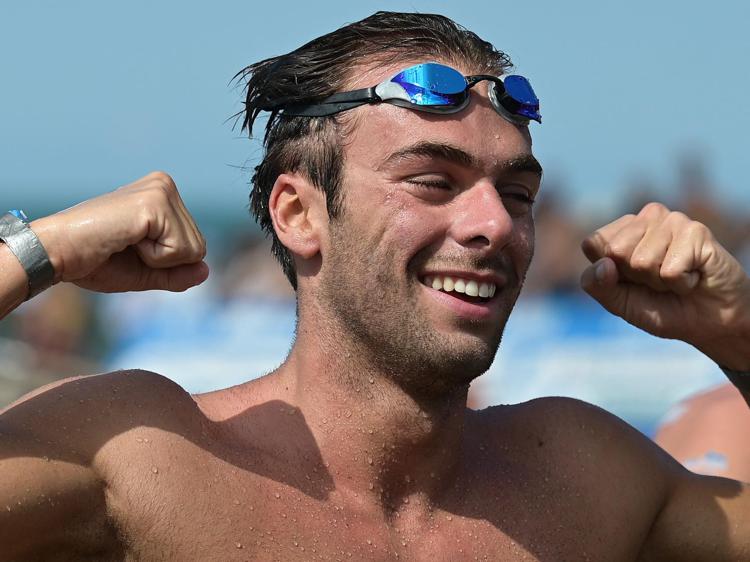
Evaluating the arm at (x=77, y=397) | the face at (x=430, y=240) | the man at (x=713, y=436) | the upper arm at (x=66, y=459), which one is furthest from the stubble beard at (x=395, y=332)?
the man at (x=713, y=436)

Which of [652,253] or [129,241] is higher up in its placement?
[129,241]

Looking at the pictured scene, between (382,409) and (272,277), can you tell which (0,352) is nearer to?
(272,277)

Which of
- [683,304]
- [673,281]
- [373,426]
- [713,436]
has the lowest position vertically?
[713,436]

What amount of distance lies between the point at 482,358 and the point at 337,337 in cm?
42

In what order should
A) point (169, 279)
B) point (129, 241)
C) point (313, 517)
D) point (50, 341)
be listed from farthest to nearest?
point (50, 341) → point (313, 517) → point (169, 279) → point (129, 241)

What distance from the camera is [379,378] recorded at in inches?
136

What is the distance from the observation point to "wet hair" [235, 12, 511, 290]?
3596 millimetres

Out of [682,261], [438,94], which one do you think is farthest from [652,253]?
[438,94]

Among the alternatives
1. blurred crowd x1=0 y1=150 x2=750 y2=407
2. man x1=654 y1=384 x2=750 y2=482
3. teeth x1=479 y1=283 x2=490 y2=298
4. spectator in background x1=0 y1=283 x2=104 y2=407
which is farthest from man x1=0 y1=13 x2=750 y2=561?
spectator in background x1=0 y1=283 x2=104 y2=407

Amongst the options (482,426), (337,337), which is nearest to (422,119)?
(337,337)

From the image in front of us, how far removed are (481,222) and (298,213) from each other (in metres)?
0.58

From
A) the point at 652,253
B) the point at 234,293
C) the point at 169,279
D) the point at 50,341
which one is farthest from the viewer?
the point at 234,293

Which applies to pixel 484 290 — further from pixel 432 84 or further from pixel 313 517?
pixel 313 517

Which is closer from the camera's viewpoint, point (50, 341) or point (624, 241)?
point (624, 241)
